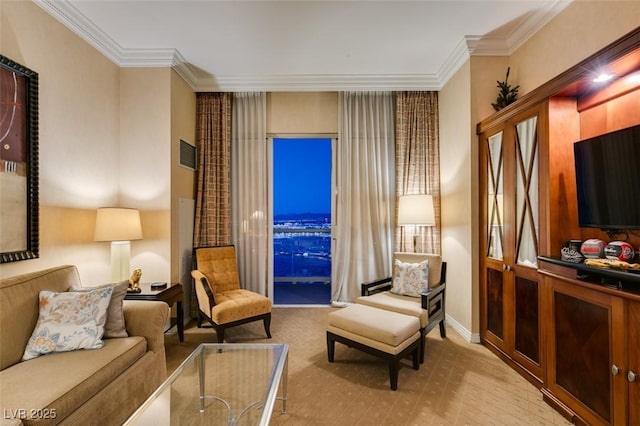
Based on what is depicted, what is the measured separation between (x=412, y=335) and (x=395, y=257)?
3.52 feet

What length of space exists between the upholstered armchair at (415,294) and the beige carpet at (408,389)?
1.02 ft

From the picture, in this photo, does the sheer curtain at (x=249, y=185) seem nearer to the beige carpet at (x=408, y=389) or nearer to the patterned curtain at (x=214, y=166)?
the patterned curtain at (x=214, y=166)

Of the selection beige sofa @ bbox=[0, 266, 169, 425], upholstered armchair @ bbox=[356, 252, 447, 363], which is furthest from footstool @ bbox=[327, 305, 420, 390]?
beige sofa @ bbox=[0, 266, 169, 425]

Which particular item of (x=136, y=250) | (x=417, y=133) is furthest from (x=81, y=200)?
(x=417, y=133)

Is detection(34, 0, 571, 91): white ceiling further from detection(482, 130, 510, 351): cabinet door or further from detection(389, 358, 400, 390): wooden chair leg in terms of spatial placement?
detection(389, 358, 400, 390): wooden chair leg

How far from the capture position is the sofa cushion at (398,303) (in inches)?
101

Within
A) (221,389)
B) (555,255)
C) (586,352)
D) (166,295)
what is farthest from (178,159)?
(586,352)

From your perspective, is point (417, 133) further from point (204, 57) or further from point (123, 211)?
point (123, 211)

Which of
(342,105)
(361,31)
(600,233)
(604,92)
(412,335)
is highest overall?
(361,31)

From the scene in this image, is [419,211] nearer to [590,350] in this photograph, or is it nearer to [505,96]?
[505,96]

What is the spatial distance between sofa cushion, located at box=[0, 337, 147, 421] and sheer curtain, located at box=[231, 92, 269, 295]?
Result: 2184 mm

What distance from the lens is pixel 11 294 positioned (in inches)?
65.6

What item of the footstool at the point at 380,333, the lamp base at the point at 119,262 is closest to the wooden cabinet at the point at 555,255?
the footstool at the point at 380,333

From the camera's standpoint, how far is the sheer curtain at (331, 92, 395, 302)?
13.1 ft
